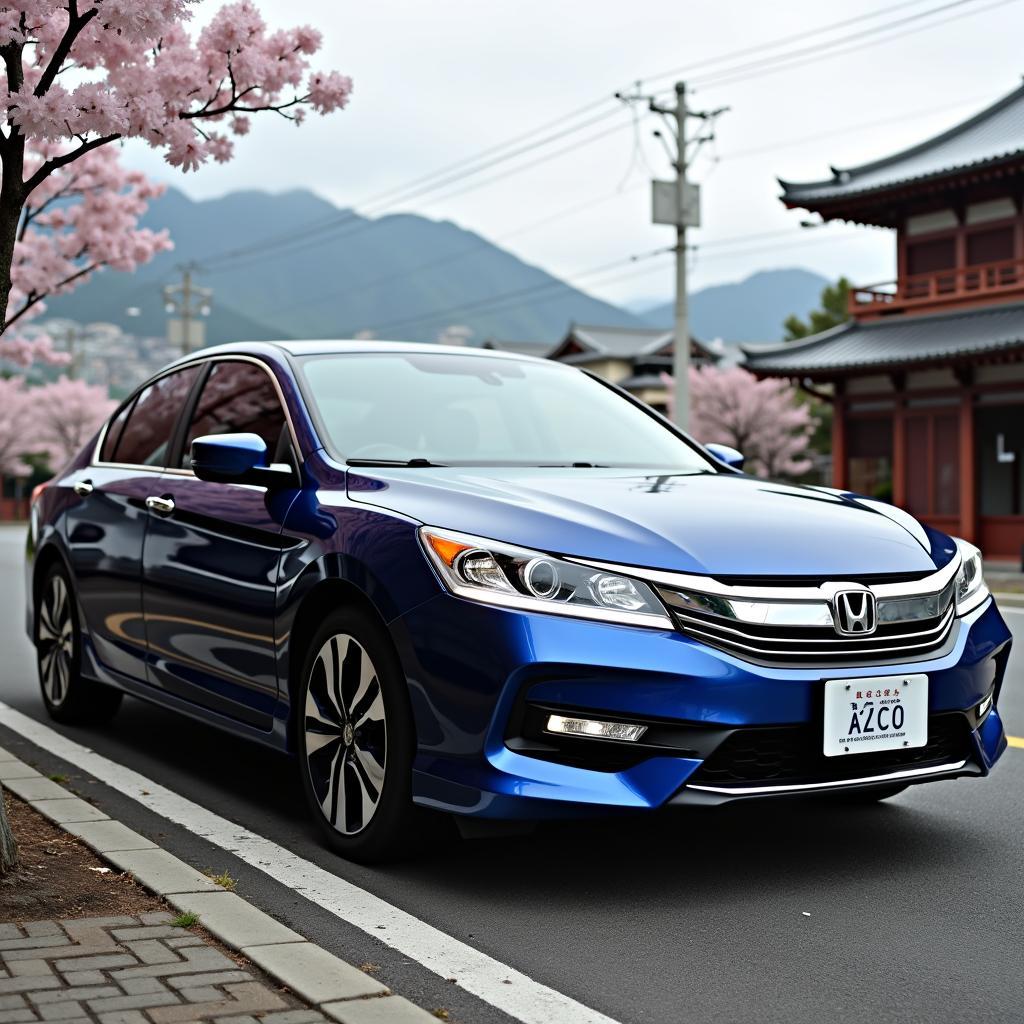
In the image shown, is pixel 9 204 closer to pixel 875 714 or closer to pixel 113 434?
pixel 113 434

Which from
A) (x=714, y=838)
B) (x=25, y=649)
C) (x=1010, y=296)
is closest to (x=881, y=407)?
(x=1010, y=296)

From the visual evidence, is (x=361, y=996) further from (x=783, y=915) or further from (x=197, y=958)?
(x=783, y=915)

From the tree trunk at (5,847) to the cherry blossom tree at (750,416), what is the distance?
57.4 metres

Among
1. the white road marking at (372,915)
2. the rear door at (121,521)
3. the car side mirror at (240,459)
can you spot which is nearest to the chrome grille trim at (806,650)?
the white road marking at (372,915)

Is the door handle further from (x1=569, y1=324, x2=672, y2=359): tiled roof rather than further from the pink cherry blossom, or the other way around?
(x1=569, y1=324, x2=672, y2=359): tiled roof

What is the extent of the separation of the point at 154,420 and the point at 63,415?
71.6 meters

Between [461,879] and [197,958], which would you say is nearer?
[197,958]

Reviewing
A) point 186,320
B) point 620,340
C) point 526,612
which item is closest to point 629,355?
point 620,340

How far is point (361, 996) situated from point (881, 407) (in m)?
28.7

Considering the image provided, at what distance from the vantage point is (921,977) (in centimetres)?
352

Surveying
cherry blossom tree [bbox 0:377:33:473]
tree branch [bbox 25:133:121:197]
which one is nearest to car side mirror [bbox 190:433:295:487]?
tree branch [bbox 25:133:121:197]

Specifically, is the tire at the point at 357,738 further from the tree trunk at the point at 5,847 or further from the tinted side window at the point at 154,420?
the tinted side window at the point at 154,420

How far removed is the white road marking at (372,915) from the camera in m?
3.28

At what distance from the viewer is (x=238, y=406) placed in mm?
5676
